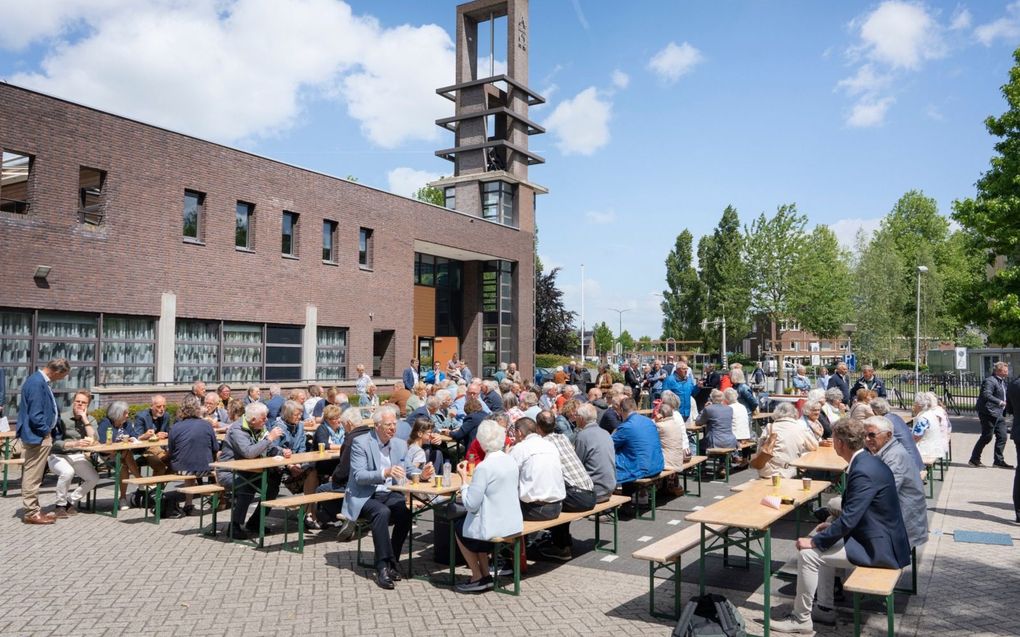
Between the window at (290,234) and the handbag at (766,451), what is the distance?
729 inches

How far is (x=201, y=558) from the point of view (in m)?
7.68

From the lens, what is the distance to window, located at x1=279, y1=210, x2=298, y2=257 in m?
23.8

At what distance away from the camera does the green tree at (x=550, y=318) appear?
52312 millimetres

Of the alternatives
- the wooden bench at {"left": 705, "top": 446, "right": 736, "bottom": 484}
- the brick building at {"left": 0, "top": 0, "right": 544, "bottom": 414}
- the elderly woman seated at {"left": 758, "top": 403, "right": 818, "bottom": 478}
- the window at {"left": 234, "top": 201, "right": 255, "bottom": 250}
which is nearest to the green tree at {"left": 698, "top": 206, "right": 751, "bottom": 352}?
the brick building at {"left": 0, "top": 0, "right": 544, "bottom": 414}

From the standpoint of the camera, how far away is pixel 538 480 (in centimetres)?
690

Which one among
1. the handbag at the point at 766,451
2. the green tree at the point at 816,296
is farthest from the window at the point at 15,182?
the green tree at the point at 816,296

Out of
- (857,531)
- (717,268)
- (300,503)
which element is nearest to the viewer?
(857,531)

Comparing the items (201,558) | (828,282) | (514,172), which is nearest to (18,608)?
(201,558)

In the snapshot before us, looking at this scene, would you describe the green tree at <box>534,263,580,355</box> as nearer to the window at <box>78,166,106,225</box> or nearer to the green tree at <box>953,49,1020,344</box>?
the green tree at <box>953,49,1020,344</box>

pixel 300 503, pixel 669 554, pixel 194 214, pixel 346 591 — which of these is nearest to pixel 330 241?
pixel 194 214

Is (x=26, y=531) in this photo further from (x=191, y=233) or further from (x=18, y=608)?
(x=191, y=233)

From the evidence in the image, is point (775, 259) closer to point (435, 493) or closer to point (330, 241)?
point (330, 241)

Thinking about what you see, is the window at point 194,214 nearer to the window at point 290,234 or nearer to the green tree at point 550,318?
the window at point 290,234

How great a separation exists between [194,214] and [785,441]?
17935mm
